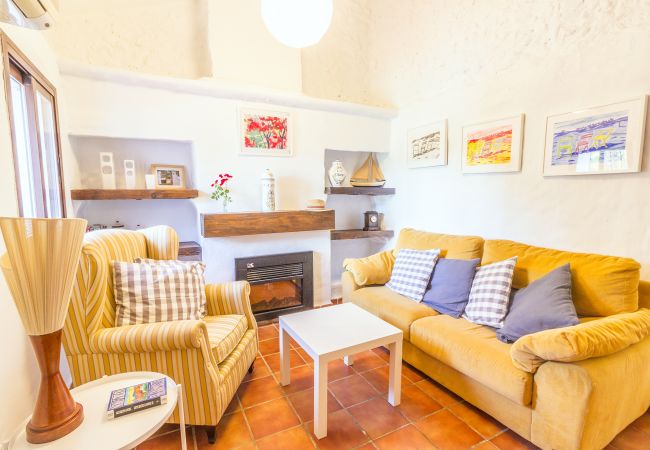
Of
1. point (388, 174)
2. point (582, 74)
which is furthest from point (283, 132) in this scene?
point (582, 74)

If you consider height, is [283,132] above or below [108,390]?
above

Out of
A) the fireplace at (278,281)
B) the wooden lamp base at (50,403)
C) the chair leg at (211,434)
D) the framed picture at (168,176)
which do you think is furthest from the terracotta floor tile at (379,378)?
the framed picture at (168,176)

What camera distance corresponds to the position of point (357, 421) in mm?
1767

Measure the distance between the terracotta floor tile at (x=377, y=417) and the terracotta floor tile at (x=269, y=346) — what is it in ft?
2.93

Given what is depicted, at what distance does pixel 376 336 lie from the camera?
1.82m

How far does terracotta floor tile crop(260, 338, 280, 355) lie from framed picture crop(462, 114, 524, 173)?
2.27 metres

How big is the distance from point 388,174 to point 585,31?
2087mm

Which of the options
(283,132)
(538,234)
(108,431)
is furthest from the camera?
(283,132)

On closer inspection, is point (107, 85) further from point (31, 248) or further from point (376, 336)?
point (376, 336)

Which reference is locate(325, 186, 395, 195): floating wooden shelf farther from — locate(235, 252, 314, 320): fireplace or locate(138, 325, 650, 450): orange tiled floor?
locate(138, 325, 650, 450): orange tiled floor

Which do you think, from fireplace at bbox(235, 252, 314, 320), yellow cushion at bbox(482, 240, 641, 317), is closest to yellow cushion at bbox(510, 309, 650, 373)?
yellow cushion at bbox(482, 240, 641, 317)

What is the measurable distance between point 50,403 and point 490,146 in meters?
3.03

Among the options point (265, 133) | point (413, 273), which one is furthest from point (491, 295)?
point (265, 133)

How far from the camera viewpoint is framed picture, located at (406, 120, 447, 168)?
2996 mm
